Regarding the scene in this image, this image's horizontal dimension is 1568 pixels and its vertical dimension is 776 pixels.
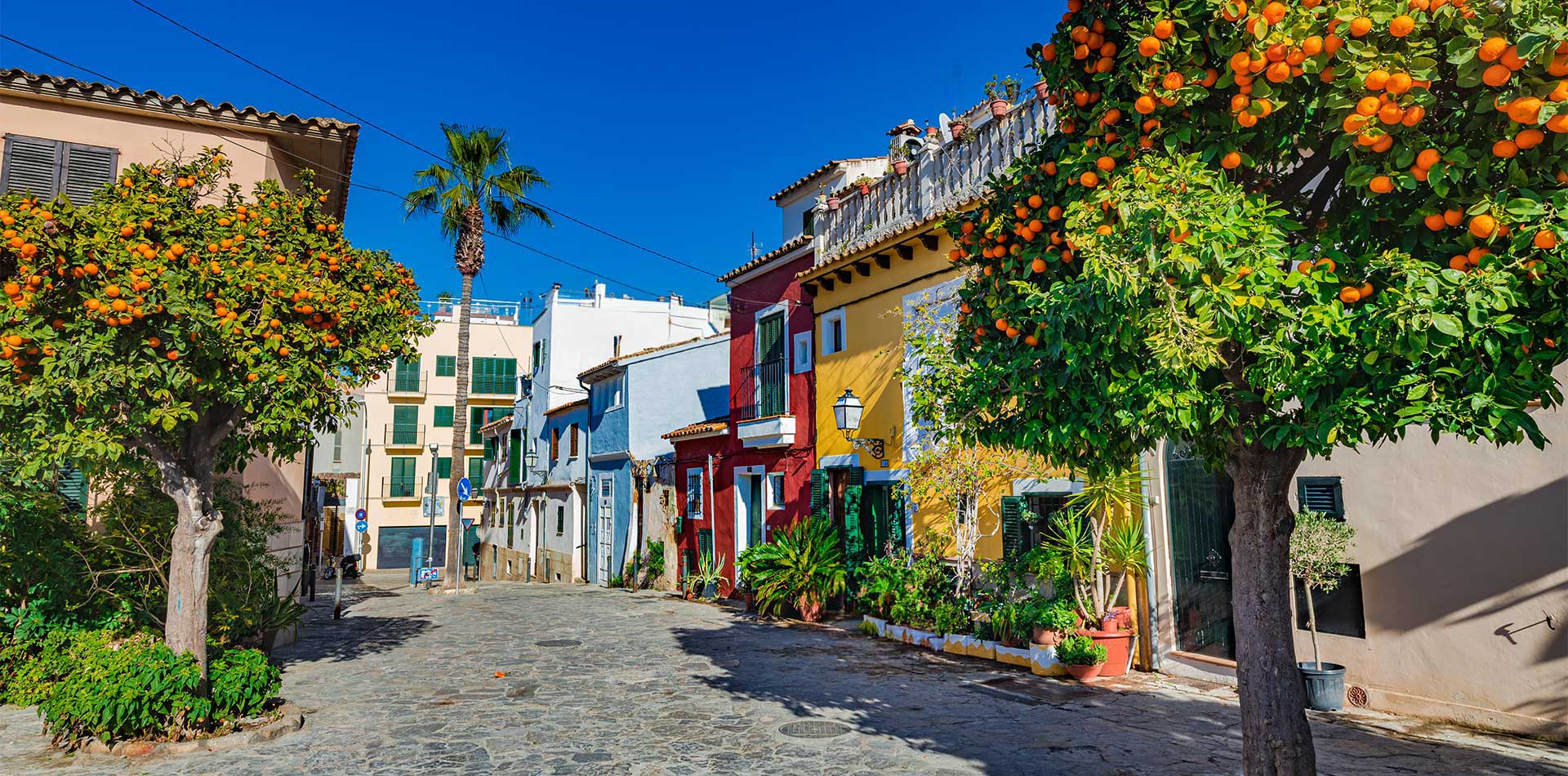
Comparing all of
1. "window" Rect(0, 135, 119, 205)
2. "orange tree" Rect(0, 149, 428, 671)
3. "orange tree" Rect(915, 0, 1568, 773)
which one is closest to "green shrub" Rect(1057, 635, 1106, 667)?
"orange tree" Rect(915, 0, 1568, 773)

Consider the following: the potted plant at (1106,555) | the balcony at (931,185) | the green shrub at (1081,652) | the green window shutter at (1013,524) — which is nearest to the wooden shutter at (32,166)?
the balcony at (931,185)

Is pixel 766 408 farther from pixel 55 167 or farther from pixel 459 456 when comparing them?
pixel 55 167

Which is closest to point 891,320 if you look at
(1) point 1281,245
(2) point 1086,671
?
(2) point 1086,671

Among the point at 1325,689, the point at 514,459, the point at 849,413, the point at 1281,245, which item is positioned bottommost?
the point at 1325,689

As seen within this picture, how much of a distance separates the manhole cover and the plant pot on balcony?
4515mm

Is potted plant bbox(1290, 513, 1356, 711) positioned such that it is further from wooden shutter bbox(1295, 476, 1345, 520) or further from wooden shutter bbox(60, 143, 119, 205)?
wooden shutter bbox(60, 143, 119, 205)

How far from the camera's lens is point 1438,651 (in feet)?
26.7

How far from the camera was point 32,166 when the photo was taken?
1194 centimetres

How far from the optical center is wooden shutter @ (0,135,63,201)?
467 inches

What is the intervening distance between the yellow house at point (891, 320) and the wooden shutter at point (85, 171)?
36.6 feet

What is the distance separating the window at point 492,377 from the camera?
46156mm

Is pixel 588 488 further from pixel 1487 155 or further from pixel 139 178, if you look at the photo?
pixel 1487 155

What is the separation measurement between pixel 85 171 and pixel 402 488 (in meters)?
36.7

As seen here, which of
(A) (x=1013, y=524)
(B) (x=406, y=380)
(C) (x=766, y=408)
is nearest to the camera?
(A) (x=1013, y=524)
